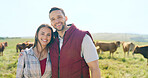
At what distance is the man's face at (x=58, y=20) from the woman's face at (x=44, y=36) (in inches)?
12.1

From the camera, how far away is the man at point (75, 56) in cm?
191

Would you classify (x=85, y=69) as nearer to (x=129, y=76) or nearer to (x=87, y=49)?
(x=87, y=49)

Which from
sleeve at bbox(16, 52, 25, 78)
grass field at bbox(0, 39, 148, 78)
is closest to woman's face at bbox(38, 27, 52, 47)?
sleeve at bbox(16, 52, 25, 78)

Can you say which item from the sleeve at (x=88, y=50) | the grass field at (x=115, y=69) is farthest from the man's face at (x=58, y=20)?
the grass field at (x=115, y=69)

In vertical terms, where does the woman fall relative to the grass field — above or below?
above

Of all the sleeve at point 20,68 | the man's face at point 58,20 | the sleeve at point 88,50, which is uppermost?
→ the man's face at point 58,20

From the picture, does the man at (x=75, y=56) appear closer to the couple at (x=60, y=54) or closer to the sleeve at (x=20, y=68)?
the couple at (x=60, y=54)

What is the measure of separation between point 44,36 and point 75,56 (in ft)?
2.87

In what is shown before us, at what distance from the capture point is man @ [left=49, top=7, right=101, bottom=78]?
6.25ft

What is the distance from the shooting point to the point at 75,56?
1959 millimetres

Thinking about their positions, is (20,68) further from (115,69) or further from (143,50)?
(143,50)

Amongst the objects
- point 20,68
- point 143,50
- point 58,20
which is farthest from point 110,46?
point 20,68

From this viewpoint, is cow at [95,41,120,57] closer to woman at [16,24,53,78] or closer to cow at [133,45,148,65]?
cow at [133,45,148,65]

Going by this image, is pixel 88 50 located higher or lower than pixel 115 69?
higher
